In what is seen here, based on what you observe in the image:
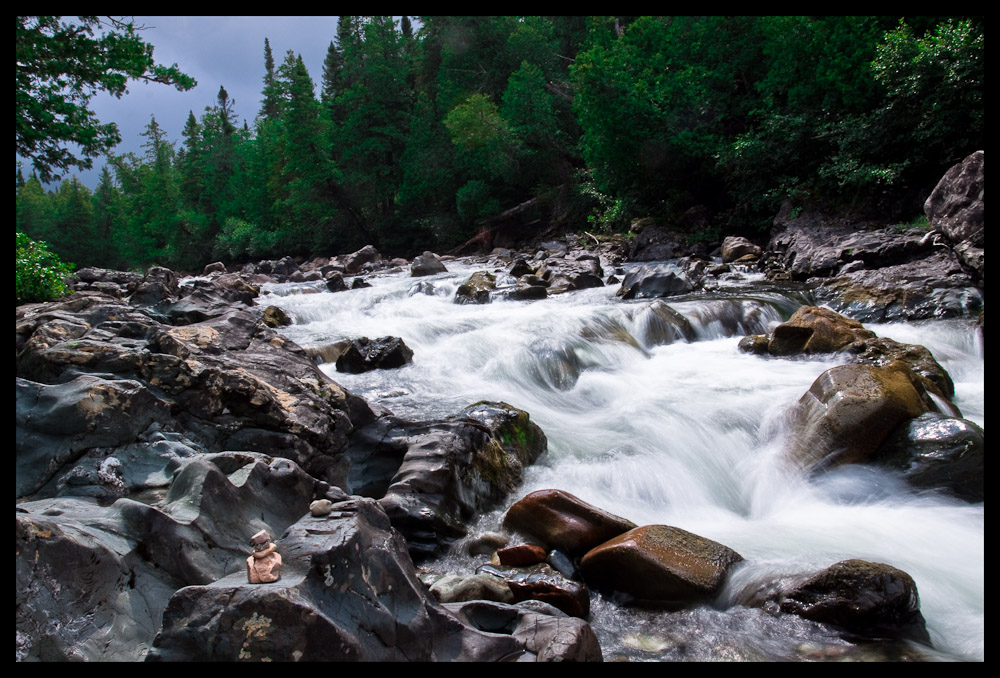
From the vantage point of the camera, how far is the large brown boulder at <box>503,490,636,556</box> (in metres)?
3.63

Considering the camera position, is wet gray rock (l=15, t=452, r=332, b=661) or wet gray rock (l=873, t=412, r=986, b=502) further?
wet gray rock (l=873, t=412, r=986, b=502)

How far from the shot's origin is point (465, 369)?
7848 mm

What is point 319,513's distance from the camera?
7.73 feet

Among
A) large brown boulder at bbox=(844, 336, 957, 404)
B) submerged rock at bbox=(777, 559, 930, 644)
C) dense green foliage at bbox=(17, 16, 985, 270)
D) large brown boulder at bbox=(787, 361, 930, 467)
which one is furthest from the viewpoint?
dense green foliage at bbox=(17, 16, 985, 270)

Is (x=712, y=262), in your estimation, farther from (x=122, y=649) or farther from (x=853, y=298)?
(x=122, y=649)

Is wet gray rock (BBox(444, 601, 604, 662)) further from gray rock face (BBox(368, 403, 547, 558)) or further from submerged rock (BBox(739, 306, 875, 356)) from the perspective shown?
submerged rock (BBox(739, 306, 875, 356))

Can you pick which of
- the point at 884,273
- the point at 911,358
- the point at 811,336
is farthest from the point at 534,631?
the point at 884,273

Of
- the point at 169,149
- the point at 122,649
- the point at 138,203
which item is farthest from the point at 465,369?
the point at 169,149

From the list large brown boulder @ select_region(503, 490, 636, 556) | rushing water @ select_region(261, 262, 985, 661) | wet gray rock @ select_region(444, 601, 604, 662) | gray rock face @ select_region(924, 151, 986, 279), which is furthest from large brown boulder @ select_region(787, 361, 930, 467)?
gray rock face @ select_region(924, 151, 986, 279)

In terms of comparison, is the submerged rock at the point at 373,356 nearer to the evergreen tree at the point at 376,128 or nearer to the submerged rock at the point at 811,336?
the submerged rock at the point at 811,336

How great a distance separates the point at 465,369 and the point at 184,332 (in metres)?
3.77

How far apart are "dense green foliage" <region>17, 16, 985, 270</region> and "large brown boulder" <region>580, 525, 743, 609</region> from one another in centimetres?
576

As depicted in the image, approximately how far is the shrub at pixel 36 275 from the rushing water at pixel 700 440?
340cm

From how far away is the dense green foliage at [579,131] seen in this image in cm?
1404
